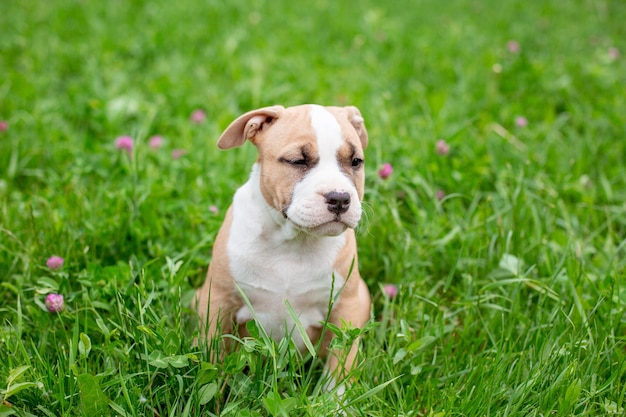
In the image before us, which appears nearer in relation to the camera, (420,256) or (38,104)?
(420,256)

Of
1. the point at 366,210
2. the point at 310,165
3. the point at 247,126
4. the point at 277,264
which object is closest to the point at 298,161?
the point at 310,165

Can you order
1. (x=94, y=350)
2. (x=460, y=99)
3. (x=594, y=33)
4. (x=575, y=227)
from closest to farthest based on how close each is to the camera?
(x=94, y=350) → (x=575, y=227) → (x=460, y=99) → (x=594, y=33)

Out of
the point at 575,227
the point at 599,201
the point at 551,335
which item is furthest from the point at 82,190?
the point at 599,201

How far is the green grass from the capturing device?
2.65 m

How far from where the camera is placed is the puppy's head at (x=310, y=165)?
103 inches

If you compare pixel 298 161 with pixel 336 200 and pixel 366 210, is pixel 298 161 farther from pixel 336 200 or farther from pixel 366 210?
pixel 366 210

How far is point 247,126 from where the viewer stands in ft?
9.55

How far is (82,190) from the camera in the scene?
3.89 m

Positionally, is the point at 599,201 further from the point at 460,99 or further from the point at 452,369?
the point at 452,369

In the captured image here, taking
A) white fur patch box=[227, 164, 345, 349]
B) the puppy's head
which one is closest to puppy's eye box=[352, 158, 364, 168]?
the puppy's head

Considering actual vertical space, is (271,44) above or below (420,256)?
above

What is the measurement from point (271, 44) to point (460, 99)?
6.59 ft

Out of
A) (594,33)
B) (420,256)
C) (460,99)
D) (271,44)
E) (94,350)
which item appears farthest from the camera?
(594,33)

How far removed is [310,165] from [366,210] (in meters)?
1.24
